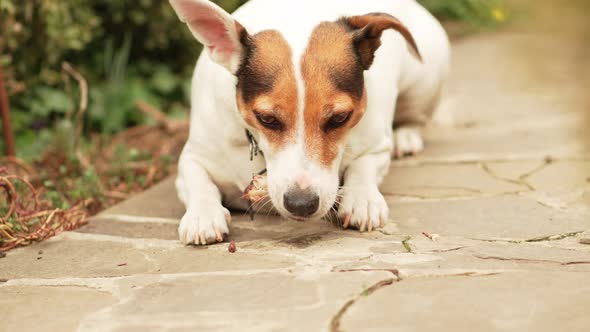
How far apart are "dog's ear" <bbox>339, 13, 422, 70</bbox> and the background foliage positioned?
8.09ft

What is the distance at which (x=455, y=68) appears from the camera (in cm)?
693

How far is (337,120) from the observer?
9.65 feet

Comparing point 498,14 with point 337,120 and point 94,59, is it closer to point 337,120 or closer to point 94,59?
point 94,59

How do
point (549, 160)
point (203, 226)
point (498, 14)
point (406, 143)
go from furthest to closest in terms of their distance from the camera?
point (498, 14) → point (406, 143) → point (549, 160) → point (203, 226)

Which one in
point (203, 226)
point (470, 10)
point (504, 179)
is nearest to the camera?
point (203, 226)

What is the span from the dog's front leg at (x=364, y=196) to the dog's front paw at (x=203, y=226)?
1.72 feet

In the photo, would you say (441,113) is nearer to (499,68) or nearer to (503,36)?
(499,68)

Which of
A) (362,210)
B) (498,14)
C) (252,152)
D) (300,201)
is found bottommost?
(362,210)

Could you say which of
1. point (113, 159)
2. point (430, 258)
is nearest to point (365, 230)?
point (430, 258)

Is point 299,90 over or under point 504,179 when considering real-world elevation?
over

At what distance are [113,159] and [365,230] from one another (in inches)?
93.1

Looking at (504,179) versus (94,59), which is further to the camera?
(94,59)

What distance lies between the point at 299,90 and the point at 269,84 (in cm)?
14

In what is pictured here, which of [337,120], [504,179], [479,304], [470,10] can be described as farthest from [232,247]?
[470,10]
